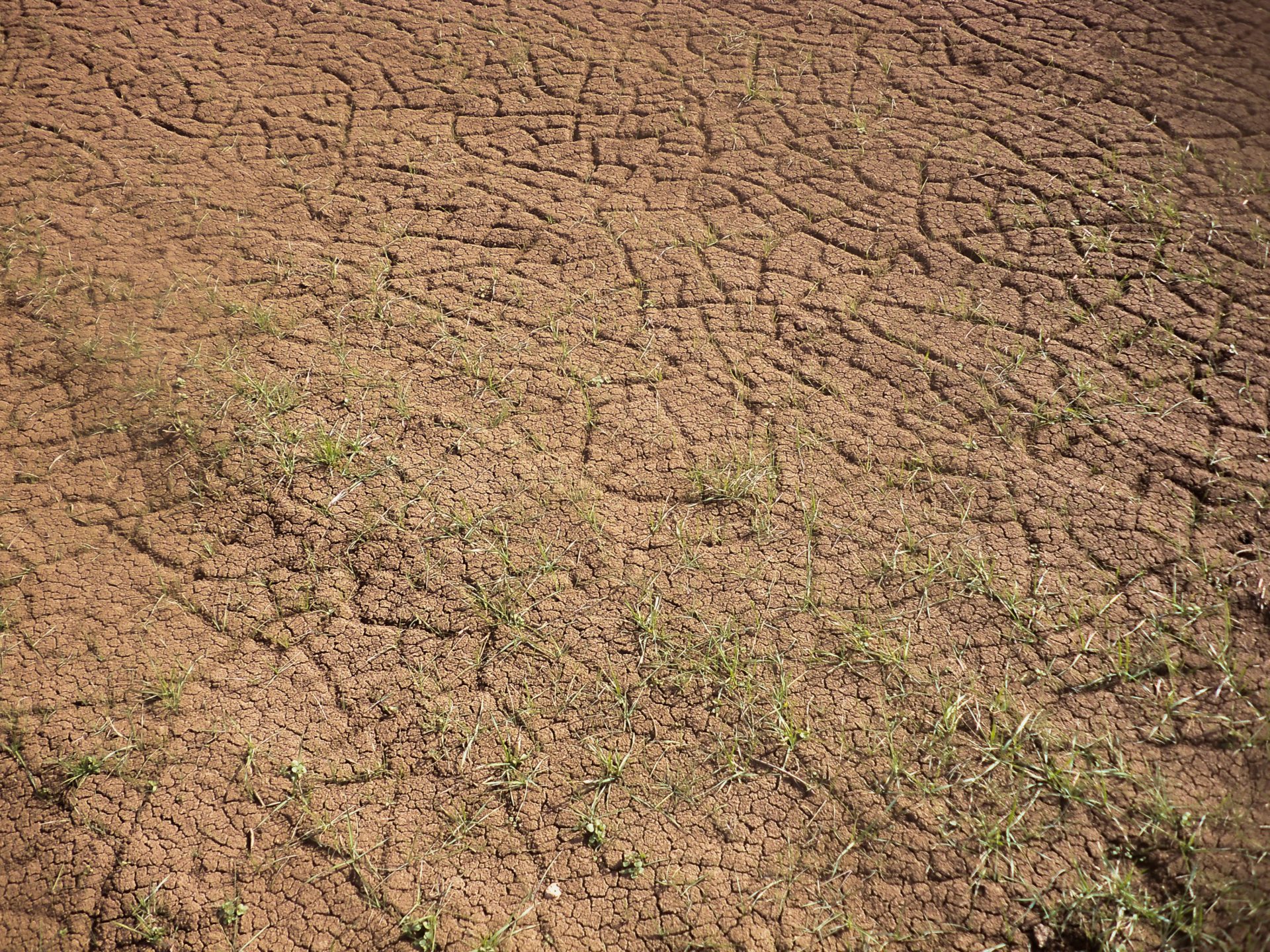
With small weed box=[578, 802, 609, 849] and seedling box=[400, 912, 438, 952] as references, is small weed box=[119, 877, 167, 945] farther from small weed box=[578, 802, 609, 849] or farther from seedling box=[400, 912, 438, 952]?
small weed box=[578, 802, 609, 849]

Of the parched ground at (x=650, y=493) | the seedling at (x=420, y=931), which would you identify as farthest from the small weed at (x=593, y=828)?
the seedling at (x=420, y=931)

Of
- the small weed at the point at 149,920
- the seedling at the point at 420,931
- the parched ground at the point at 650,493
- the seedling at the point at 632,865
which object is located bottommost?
the small weed at the point at 149,920

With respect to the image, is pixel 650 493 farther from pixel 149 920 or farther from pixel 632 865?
pixel 149 920

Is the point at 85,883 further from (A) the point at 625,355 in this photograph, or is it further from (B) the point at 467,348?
(A) the point at 625,355

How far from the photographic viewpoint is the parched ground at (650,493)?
7.52 ft

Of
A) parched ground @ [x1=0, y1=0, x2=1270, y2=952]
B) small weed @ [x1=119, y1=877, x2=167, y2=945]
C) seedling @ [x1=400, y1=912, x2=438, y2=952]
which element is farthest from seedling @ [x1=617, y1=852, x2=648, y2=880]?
small weed @ [x1=119, y1=877, x2=167, y2=945]

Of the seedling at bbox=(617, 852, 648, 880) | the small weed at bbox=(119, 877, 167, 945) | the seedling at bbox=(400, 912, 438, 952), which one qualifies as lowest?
the small weed at bbox=(119, 877, 167, 945)

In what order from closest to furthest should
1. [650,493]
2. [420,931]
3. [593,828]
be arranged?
[420,931] → [593,828] → [650,493]

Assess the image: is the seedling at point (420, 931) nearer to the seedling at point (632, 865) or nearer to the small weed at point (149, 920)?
the seedling at point (632, 865)

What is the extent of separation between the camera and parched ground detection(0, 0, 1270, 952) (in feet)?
7.52

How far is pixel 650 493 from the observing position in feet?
10.2

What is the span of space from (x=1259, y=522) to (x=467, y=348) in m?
2.79

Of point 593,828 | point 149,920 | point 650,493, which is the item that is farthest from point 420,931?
point 650,493

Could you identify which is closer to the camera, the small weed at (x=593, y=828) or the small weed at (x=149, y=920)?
the small weed at (x=149, y=920)
